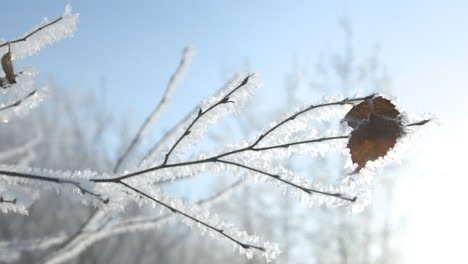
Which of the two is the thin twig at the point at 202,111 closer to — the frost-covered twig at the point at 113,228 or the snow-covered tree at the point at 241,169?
the snow-covered tree at the point at 241,169

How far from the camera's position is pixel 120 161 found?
5.29 ft

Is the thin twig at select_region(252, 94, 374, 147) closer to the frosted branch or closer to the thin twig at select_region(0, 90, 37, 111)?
the frosted branch

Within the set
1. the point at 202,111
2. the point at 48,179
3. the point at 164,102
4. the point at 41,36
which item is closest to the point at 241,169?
the point at 202,111

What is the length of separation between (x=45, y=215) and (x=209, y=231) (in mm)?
13749

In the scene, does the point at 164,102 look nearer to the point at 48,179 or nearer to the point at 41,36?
the point at 41,36

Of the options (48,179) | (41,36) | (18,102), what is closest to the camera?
(48,179)

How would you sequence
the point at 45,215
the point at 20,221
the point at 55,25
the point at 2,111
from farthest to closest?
the point at 45,215, the point at 20,221, the point at 2,111, the point at 55,25

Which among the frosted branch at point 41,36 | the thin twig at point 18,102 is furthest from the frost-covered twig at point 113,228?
the frosted branch at point 41,36

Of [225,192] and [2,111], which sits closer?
[2,111]

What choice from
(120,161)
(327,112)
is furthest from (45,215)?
(327,112)

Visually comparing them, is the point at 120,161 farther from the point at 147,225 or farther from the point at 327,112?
the point at 327,112

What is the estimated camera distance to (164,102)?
5.18 ft

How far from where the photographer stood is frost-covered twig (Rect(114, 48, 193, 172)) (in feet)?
5.05

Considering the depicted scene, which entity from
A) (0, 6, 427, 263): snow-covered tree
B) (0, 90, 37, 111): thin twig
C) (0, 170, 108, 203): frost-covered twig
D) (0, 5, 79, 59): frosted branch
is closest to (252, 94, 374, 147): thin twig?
(0, 6, 427, 263): snow-covered tree
